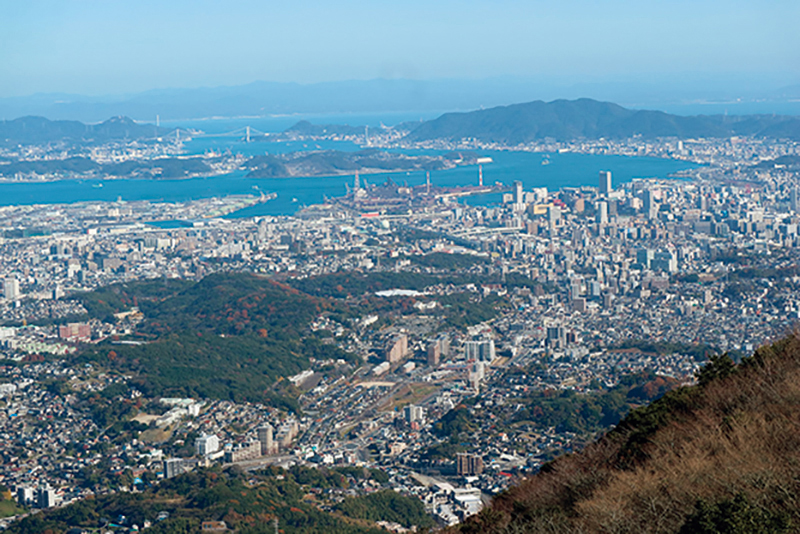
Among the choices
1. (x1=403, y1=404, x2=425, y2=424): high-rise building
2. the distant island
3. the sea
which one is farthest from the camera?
the distant island

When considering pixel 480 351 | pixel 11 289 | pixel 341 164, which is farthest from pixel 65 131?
pixel 480 351

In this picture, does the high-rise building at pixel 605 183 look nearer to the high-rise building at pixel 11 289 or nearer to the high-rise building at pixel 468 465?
the high-rise building at pixel 11 289

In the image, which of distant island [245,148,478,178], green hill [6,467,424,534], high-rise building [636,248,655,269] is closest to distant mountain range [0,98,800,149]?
distant island [245,148,478,178]

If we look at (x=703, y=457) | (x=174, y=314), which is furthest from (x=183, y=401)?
(x=703, y=457)

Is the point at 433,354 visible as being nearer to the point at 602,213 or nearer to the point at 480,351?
the point at 480,351

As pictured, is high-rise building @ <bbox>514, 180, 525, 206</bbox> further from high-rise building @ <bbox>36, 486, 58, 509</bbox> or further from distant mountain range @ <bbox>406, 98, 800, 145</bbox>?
high-rise building @ <bbox>36, 486, 58, 509</bbox>

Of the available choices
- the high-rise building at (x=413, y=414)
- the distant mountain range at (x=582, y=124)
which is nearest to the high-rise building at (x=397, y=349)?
the high-rise building at (x=413, y=414)
